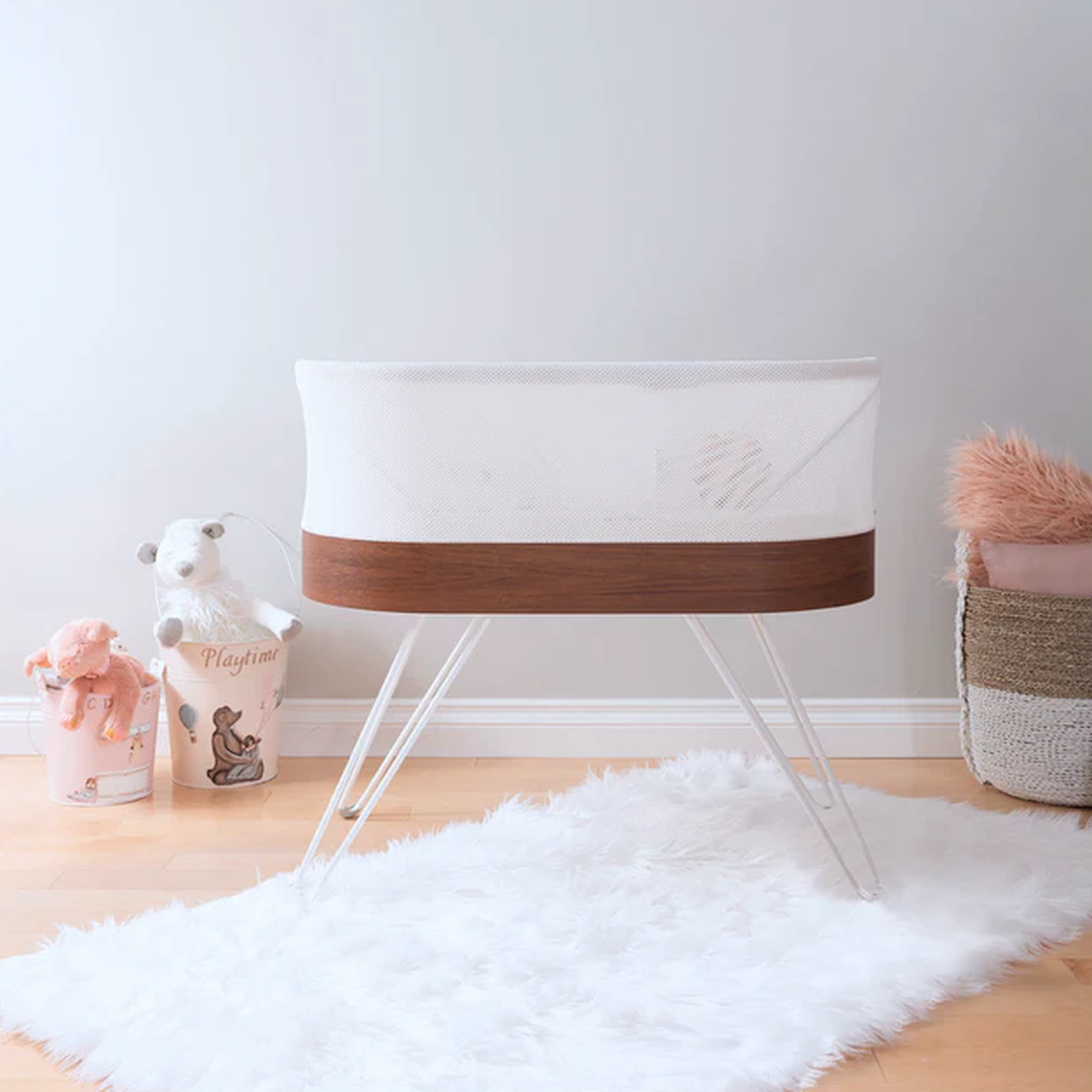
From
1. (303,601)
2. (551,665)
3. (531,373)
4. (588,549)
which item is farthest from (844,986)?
(303,601)

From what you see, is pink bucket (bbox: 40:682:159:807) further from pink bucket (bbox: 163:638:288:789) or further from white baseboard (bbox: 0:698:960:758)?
white baseboard (bbox: 0:698:960:758)

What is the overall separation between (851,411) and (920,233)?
0.90 m

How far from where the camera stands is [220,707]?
2.22 m

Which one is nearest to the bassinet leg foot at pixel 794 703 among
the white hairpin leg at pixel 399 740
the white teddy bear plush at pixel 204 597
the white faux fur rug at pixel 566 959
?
the white faux fur rug at pixel 566 959

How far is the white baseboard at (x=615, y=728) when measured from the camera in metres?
2.44

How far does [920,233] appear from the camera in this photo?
235cm

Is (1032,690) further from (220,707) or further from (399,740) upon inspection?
(220,707)

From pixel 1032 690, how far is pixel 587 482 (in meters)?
0.94

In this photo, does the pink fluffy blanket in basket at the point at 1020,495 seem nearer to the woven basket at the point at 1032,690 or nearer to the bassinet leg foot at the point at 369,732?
the woven basket at the point at 1032,690

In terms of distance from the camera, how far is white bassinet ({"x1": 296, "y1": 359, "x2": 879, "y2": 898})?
1549mm

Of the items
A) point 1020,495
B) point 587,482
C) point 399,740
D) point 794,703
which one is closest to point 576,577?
point 587,482

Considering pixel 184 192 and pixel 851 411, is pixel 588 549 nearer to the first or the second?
pixel 851 411

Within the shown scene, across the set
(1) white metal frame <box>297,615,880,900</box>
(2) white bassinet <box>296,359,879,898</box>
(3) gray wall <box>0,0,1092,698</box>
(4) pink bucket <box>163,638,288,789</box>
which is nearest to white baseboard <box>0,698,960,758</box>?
(3) gray wall <box>0,0,1092,698</box>

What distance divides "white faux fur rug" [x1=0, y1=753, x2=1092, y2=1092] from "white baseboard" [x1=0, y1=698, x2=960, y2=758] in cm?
42
